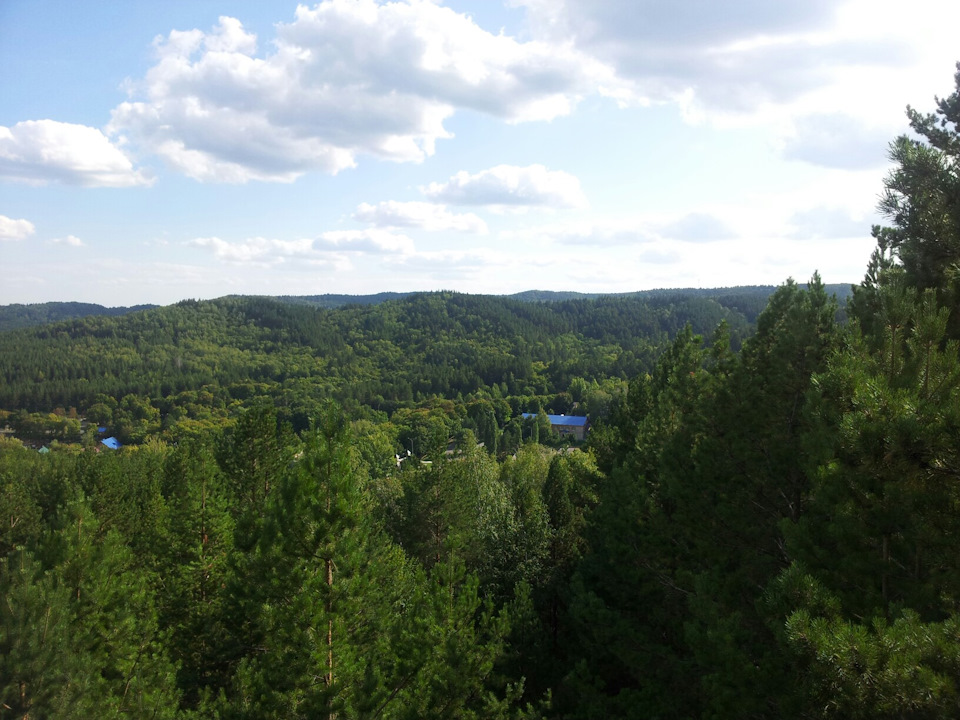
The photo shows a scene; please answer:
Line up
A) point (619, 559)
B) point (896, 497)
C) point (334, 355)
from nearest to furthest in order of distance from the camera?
point (896, 497), point (619, 559), point (334, 355)

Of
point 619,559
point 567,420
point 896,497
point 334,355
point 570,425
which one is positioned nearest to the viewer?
point 896,497

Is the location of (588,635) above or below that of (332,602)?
below

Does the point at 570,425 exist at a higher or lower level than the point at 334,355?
lower

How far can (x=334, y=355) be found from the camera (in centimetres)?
16812

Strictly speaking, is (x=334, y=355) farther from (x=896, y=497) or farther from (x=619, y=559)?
(x=896, y=497)

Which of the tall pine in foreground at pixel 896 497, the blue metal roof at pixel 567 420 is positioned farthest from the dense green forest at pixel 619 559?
the blue metal roof at pixel 567 420

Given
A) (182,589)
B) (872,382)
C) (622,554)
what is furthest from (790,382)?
(182,589)

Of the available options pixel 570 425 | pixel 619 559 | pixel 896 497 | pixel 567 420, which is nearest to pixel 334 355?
pixel 567 420

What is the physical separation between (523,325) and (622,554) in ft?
577

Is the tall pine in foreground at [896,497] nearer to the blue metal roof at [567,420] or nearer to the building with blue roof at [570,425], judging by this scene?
the building with blue roof at [570,425]

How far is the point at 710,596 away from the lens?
884 centimetres

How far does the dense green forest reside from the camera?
5.10 metres

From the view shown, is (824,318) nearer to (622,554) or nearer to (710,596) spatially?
(710,596)

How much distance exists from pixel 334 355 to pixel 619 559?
161 metres
